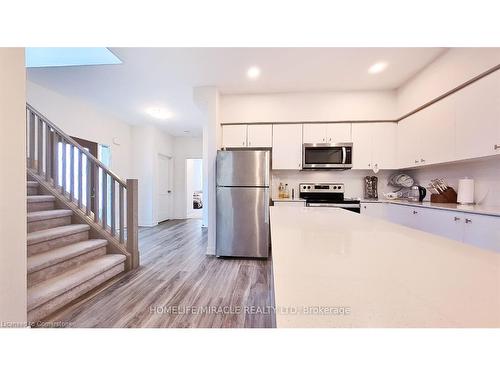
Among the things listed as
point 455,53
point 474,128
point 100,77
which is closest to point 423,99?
point 455,53

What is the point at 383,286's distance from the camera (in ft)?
1.47

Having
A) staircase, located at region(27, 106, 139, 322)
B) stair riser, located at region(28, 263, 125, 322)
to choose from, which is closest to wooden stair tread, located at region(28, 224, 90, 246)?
staircase, located at region(27, 106, 139, 322)

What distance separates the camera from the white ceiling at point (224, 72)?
226cm

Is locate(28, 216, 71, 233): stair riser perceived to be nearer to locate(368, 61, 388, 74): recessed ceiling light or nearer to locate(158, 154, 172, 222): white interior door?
locate(158, 154, 172, 222): white interior door

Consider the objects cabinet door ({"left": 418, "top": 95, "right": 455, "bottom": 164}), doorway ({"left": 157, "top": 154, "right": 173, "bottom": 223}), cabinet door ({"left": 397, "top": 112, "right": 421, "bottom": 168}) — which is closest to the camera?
cabinet door ({"left": 418, "top": 95, "right": 455, "bottom": 164})

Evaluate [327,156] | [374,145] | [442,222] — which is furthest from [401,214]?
[327,156]

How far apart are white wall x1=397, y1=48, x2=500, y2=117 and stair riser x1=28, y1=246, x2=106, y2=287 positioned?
4.23m

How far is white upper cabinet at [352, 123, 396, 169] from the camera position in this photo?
3182 millimetres
